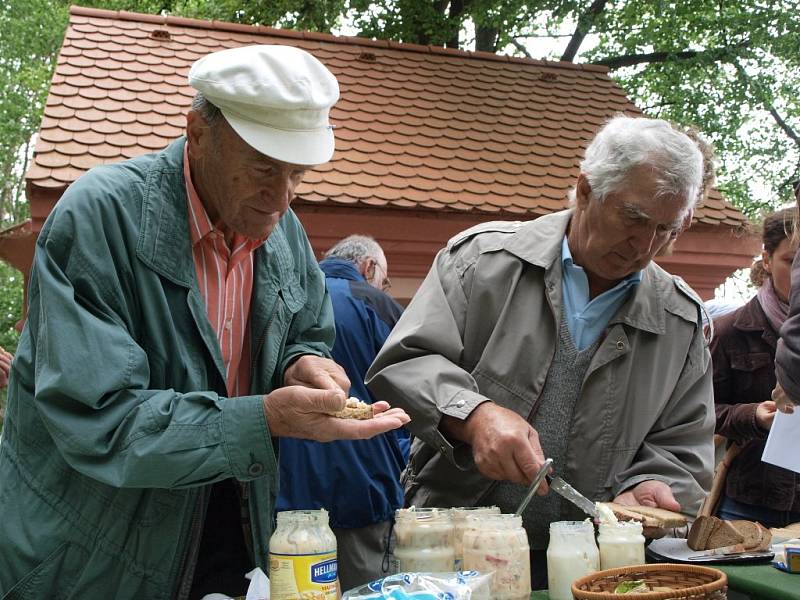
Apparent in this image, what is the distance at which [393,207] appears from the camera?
25.6 feet

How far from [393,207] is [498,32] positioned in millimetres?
6913

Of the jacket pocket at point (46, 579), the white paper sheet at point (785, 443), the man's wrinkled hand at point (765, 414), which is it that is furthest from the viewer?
the man's wrinkled hand at point (765, 414)

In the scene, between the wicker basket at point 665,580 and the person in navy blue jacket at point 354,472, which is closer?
the wicker basket at point 665,580

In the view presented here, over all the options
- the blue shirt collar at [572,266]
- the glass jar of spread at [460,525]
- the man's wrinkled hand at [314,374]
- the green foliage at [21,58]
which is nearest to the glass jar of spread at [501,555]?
the glass jar of spread at [460,525]

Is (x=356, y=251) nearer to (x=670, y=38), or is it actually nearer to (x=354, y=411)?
(x=354, y=411)

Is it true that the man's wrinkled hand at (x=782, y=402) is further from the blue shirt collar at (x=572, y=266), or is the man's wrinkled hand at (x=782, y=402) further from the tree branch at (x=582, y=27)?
the tree branch at (x=582, y=27)

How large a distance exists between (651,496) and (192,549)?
1.18 metres

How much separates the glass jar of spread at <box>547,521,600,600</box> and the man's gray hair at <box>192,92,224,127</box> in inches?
45.5

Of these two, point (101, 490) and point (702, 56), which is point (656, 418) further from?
point (702, 56)

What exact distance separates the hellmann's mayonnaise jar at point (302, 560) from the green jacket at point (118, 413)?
129mm

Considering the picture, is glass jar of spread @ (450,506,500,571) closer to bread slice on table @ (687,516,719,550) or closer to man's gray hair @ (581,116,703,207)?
bread slice on table @ (687,516,719,550)

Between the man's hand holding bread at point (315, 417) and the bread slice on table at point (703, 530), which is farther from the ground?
the man's hand holding bread at point (315, 417)

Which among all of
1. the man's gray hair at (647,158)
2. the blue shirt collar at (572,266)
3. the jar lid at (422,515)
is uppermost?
the man's gray hair at (647,158)

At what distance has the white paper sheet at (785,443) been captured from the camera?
9.11ft
